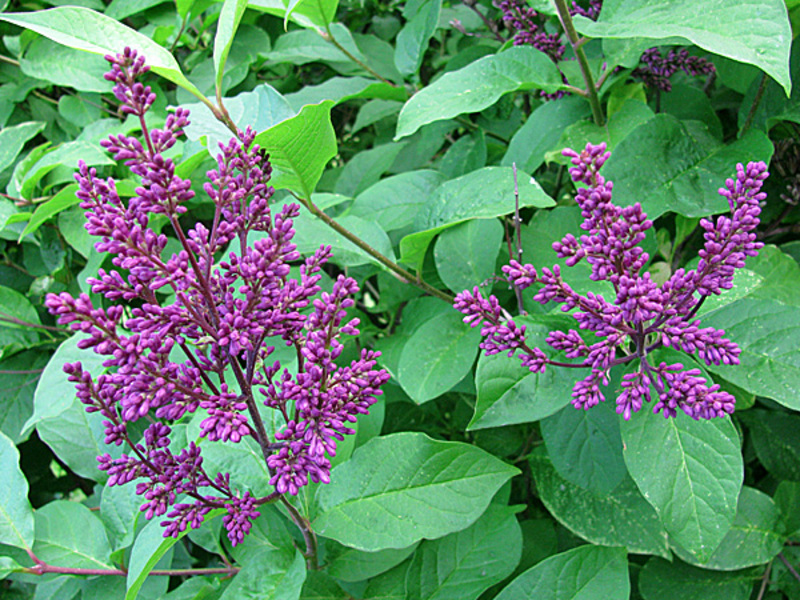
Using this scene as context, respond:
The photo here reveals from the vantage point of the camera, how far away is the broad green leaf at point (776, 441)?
1.66m

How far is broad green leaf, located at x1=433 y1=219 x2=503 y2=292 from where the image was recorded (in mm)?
1445

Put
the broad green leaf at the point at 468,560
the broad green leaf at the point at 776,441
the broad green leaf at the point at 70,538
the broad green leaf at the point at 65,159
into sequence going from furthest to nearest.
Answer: the broad green leaf at the point at 65,159 → the broad green leaf at the point at 776,441 → the broad green leaf at the point at 70,538 → the broad green leaf at the point at 468,560

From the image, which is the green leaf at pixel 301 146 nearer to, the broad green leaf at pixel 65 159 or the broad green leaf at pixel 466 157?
the broad green leaf at pixel 466 157

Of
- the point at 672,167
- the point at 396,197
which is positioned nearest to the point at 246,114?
the point at 396,197

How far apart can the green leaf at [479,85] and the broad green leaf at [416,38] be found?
0.52m

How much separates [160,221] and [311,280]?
0.99m

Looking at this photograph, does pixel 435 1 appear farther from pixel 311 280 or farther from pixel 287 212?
pixel 311 280

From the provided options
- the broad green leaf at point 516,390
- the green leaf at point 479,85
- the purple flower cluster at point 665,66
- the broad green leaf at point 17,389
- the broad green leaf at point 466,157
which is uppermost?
the green leaf at point 479,85

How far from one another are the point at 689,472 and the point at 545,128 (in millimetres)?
883

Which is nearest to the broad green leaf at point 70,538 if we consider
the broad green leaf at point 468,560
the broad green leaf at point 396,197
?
the broad green leaf at point 468,560

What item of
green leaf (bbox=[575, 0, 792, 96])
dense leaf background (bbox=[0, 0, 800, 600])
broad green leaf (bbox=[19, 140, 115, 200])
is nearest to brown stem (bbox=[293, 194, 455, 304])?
dense leaf background (bbox=[0, 0, 800, 600])

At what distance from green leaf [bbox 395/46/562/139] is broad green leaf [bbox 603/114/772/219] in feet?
0.76

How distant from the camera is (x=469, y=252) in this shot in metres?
1.46

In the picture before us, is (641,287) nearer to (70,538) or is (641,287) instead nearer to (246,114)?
(246,114)
